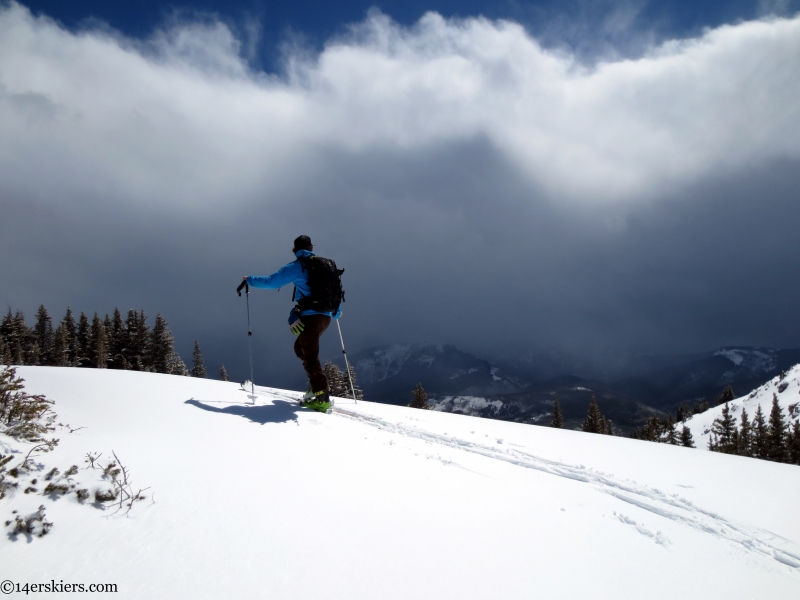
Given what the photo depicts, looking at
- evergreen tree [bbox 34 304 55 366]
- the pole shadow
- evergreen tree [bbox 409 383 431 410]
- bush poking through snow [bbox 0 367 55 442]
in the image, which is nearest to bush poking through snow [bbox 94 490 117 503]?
bush poking through snow [bbox 0 367 55 442]

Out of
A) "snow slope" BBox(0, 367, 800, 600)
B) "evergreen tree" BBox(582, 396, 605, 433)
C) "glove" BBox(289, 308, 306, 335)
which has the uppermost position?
"glove" BBox(289, 308, 306, 335)

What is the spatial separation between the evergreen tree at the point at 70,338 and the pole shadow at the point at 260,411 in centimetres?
5746

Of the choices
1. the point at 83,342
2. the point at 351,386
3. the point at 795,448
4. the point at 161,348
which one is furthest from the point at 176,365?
the point at 795,448

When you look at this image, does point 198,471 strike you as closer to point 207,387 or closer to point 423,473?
point 423,473

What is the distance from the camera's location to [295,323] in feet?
27.9

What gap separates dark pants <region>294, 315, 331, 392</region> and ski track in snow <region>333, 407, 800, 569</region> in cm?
193

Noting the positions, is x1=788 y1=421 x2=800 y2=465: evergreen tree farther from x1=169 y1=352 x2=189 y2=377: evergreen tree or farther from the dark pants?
x1=169 y1=352 x2=189 y2=377: evergreen tree

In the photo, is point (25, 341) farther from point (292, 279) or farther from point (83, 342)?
point (292, 279)

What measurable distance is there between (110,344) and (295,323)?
5714 centimetres

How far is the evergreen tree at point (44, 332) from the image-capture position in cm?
5968

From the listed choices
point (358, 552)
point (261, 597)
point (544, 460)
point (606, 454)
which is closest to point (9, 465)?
point (261, 597)

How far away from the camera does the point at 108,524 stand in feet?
10.5

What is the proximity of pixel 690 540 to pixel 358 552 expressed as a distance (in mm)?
3395

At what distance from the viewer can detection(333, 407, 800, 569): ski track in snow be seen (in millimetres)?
4043
